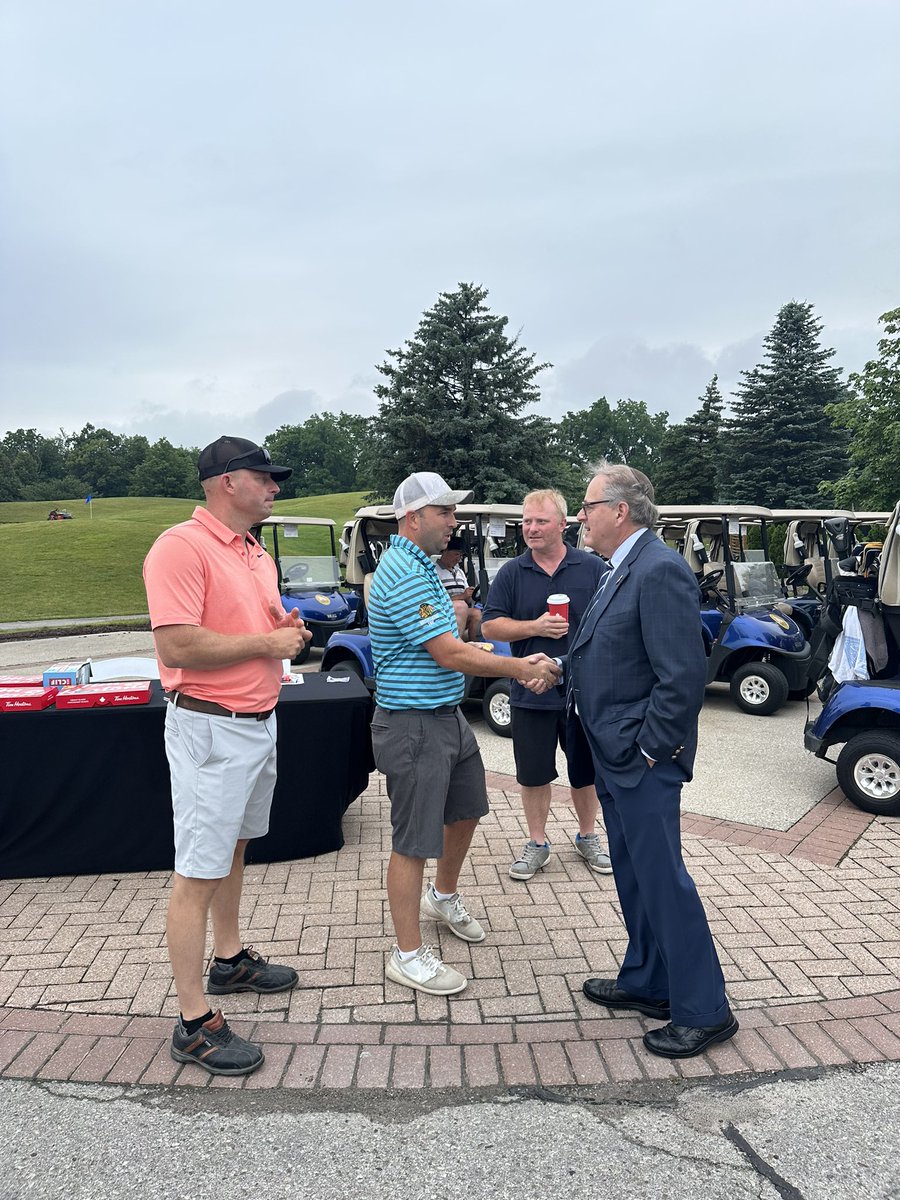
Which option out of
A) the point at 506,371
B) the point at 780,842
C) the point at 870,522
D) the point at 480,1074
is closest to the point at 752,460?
the point at 506,371

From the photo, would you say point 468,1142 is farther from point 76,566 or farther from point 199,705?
point 76,566

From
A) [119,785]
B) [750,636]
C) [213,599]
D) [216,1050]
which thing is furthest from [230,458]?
[750,636]

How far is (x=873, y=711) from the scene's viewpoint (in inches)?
204

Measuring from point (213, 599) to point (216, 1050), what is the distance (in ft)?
4.98

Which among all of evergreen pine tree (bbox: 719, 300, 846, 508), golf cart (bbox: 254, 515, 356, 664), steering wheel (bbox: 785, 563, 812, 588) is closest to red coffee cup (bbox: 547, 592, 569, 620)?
golf cart (bbox: 254, 515, 356, 664)

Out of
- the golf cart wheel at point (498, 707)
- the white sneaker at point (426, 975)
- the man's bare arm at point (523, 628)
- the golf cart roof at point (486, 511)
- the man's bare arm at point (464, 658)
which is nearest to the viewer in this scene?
the man's bare arm at point (464, 658)

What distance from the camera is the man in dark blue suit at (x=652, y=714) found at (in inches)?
101

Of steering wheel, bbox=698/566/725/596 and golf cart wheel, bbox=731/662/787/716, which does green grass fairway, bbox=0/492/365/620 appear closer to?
steering wheel, bbox=698/566/725/596

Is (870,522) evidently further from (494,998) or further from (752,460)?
(752,460)

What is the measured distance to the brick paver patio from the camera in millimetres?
2697

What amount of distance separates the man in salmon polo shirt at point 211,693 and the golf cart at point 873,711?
3988 mm

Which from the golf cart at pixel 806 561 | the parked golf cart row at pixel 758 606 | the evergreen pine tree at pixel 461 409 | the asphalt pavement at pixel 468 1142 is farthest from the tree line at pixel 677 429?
the asphalt pavement at pixel 468 1142

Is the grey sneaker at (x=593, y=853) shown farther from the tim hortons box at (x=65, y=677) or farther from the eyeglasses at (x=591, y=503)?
the tim hortons box at (x=65, y=677)

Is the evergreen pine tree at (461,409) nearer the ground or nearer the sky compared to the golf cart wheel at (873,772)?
nearer the sky
